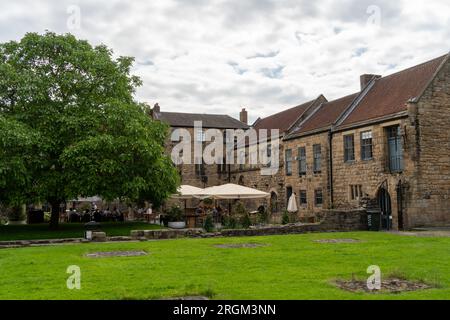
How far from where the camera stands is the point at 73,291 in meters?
8.60

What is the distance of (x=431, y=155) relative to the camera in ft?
82.9

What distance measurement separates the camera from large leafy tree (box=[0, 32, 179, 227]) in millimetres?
21672

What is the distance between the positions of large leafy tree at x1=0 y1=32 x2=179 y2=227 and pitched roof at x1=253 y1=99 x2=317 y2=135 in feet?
52.7

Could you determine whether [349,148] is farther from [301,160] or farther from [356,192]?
[301,160]

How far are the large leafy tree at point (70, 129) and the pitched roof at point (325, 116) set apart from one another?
12.5 metres

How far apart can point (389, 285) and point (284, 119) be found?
33.9 metres

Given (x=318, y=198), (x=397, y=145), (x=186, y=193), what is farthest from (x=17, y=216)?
(x=397, y=145)

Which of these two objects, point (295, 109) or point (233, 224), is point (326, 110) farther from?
point (233, 224)

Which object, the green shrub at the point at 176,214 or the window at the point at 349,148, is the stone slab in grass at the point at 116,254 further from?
the window at the point at 349,148

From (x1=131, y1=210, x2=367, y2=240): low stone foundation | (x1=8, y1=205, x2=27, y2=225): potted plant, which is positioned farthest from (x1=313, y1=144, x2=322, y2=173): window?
(x1=8, y1=205, x2=27, y2=225): potted plant

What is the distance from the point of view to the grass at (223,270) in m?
Answer: 8.33

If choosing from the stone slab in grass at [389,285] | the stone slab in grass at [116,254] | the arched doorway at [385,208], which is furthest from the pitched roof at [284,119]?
the stone slab in grass at [389,285]
